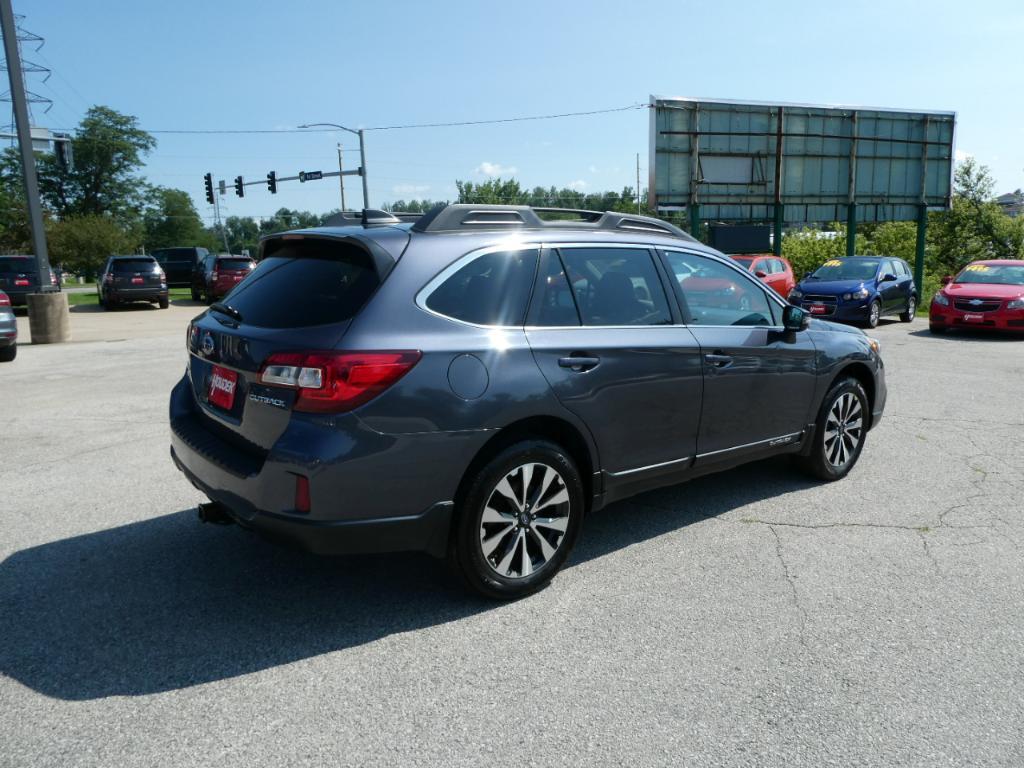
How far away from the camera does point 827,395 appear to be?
541cm

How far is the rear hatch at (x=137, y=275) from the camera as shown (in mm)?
23625

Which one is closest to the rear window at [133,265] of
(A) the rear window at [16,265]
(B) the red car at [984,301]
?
(A) the rear window at [16,265]

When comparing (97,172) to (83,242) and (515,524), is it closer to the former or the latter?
(83,242)

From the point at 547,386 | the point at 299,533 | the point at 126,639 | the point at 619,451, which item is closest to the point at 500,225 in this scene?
the point at 547,386

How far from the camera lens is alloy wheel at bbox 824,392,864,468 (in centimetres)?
552

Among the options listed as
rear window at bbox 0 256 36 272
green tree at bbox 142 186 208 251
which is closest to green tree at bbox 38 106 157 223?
green tree at bbox 142 186 208 251

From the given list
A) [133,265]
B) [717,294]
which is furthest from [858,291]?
[133,265]

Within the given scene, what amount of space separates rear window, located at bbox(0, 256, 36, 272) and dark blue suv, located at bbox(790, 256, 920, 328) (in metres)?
21.5

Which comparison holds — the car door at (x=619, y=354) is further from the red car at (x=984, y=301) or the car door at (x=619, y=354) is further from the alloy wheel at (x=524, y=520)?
the red car at (x=984, y=301)

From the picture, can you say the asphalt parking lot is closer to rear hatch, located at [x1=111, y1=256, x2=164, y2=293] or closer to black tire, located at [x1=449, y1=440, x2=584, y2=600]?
black tire, located at [x1=449, y1=440, x2=584, y2=600]

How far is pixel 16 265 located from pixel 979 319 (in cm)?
2517

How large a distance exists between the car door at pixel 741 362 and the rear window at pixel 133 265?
902 inches

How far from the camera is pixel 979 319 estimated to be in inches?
608

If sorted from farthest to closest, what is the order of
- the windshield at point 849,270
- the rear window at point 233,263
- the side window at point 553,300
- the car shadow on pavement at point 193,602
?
the rear window at point 233,263
the windshield at point 849,270
the side window at point 553,300
the car shadow on pavement at point 193,602
